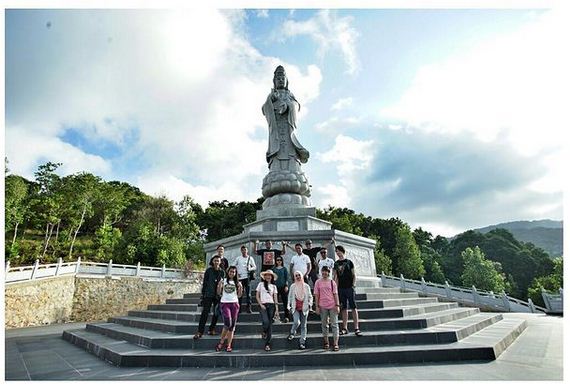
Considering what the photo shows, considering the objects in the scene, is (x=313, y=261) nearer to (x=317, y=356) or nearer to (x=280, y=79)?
(x=317, y=356)

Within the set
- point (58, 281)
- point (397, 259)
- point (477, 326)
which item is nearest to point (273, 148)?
point (477, 326)

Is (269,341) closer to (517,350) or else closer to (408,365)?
(408,365)

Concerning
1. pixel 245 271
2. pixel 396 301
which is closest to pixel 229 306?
pixel 245 271

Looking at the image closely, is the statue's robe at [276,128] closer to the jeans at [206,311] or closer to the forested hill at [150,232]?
the jeans at [206,311]

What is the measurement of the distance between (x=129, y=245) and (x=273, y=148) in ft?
55.9

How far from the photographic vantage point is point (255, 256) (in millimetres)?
8094

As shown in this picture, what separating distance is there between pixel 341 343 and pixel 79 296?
54.6ft

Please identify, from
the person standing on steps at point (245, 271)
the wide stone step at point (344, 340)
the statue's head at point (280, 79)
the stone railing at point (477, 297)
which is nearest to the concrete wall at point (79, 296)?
the wide stone step at point (344, 340)

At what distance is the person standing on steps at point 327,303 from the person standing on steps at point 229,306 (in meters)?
1.29

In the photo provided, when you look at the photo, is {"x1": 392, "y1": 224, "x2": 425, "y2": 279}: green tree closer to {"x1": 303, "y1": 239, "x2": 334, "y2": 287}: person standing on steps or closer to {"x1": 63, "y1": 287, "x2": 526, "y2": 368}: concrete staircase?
{"x1": 63, "y1": 287, "x2": 526, "y2": 368}: concrete staircase

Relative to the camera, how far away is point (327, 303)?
502 cm

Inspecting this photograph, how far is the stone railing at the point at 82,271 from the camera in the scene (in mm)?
14633

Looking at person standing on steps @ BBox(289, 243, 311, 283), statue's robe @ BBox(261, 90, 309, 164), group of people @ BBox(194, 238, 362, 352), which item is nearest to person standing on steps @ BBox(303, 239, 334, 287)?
group of people @ BBox(194, 238, 362, 352)

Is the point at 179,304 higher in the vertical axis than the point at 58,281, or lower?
lower
